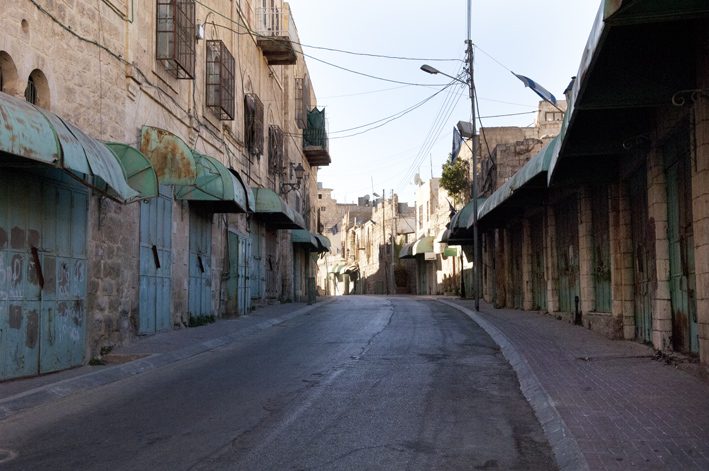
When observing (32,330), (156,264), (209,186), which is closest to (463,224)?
(209,186)

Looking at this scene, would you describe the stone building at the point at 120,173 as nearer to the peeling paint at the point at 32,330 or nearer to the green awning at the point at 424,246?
the peeling paint at the point at 32,330

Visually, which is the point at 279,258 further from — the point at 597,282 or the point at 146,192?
the point at 146,192

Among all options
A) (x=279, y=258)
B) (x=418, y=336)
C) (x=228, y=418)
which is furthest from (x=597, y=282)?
(x=279, y=258)

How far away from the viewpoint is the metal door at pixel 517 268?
25.5 metres

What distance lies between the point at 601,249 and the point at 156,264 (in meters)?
9.36

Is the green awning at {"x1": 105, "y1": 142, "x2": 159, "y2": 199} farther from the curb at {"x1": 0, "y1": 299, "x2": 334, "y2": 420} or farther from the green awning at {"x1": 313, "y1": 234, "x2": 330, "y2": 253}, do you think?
the green awning at {"x1": 313, "y1": 234, "x2": 330, "y2": 253}

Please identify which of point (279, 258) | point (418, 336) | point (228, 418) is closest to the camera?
point (228, 418)

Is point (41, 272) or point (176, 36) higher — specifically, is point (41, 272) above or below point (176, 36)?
below

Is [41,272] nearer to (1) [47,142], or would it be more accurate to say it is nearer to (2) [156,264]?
(1) [47,142]

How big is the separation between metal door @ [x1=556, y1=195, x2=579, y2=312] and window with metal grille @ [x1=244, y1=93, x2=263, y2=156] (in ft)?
35.3

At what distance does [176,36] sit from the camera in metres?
15.5

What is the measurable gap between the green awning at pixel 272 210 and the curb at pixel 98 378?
9.75 m

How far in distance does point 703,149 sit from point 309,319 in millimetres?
15186

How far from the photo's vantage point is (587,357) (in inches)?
439
